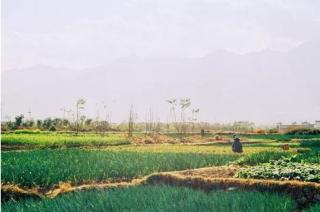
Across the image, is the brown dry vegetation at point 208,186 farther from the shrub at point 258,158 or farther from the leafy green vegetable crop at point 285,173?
the shrub at point 258,158

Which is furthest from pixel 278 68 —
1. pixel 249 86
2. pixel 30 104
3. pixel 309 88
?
pixel 30 104

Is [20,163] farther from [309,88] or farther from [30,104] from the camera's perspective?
[30,104]

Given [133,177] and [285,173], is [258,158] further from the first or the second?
[285,173]

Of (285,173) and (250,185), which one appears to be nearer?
(250,185)

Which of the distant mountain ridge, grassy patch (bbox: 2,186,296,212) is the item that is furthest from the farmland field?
the distant mountain ridge

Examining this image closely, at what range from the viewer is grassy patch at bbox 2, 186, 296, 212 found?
19.7 ft

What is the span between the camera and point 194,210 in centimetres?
583

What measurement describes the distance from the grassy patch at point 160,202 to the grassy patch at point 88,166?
8.71 ft

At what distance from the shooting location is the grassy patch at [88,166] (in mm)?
10016

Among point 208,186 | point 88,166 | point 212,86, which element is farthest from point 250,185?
point 212,86

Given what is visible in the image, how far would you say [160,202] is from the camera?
625 centimetres

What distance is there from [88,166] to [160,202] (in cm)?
474

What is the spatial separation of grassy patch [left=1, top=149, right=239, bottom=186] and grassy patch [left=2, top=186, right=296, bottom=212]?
105 inches

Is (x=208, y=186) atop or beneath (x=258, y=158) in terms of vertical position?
beneath
